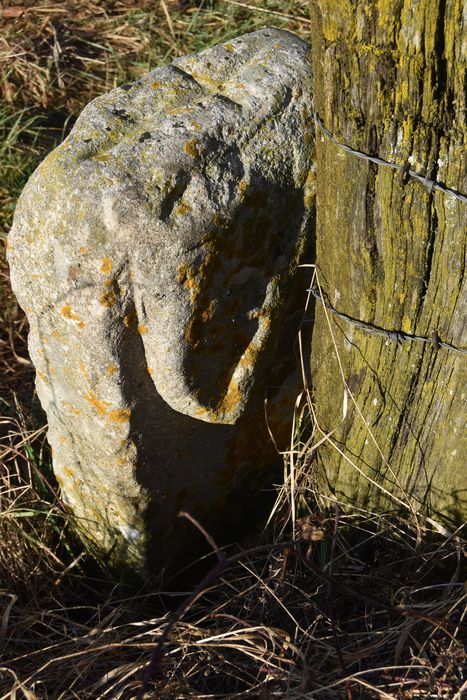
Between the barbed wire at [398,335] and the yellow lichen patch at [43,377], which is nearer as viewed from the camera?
the barbed wire at [398,335]

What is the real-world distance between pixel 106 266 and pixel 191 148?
38cm

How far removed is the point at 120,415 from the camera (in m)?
2.23

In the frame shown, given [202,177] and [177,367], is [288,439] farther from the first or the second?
[202,177]

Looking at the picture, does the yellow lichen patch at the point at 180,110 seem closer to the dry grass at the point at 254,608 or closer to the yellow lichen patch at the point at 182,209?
the yellow lichen patch at the point at 182,209

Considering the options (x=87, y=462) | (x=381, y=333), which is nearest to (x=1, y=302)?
(x=87, y=462)

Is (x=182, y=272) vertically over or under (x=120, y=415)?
over

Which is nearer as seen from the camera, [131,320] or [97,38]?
[131,320]

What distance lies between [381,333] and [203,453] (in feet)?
2.61

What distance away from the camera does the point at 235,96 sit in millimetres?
2189

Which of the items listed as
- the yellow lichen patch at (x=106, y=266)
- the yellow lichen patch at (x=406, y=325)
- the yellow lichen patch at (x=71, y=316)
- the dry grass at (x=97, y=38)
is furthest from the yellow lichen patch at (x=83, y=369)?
the dry grass at (x=97, y=38)

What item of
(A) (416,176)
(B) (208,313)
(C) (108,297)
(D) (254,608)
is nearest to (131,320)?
(C) (108,297)

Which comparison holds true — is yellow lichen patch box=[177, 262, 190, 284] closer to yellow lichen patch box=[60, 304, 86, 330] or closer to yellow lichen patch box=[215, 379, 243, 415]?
yellow lichen patch box=[60, 304, 86, 330]

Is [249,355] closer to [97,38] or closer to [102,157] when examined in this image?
[102,157]

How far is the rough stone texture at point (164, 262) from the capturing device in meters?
1.99
